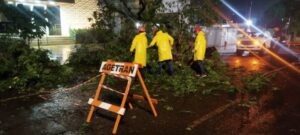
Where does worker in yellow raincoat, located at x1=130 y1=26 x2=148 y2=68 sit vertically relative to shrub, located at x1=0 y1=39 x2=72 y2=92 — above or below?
above

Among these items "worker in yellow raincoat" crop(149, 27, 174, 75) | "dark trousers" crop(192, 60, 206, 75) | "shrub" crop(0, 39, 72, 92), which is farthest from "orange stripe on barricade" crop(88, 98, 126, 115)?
"dark trousers" crop(192, 60, 206, 75)

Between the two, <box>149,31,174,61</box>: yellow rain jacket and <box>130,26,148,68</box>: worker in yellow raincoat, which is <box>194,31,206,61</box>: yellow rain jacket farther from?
<box>130,26,148,68</box>: worker in yellow raincoat

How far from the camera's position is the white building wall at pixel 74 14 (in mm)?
25125

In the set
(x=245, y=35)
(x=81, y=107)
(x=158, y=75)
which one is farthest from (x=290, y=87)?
(x=245, y=35)

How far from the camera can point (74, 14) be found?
25.6 metres

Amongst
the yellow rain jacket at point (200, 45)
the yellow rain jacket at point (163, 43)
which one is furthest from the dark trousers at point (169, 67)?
the yellow rain jacket at point (200, 45)

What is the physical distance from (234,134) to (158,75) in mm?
4931

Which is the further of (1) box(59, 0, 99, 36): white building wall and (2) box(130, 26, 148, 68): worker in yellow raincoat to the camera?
(1) box(59, 0, 99, 36): white building wall

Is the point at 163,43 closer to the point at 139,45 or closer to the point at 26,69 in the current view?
the point at 139,45

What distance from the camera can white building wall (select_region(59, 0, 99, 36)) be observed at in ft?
82.4

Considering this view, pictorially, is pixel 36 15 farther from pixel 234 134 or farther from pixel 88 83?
pixel 234 134

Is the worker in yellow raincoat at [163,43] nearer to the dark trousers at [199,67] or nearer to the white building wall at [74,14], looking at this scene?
the dark trousers at [199,67]

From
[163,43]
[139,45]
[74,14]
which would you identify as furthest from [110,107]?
[74,14]

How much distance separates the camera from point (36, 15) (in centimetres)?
948
